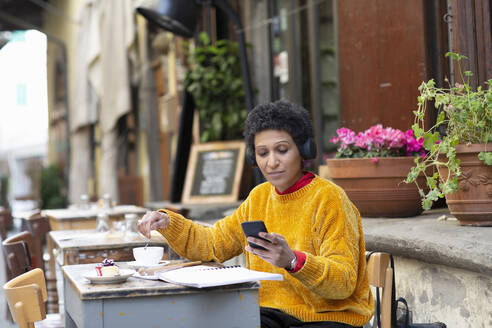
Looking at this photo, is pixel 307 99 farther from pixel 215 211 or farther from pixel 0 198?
pixel 0 198

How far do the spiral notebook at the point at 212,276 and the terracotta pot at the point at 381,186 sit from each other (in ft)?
6.54

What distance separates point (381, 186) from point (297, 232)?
1782mm

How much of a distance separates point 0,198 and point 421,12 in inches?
435

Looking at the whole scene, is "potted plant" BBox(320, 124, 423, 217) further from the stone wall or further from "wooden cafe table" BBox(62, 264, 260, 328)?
"wooden cafe table" BBox(62, 264, 260, 328)

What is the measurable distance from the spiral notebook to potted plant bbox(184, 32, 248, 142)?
203 inches

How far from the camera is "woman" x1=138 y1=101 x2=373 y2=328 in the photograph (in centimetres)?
239

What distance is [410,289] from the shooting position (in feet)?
11.1

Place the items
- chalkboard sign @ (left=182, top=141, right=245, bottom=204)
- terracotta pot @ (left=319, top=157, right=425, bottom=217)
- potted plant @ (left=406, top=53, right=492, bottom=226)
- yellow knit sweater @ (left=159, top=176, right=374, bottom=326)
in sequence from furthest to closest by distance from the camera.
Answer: chalkboard sign @ (left=182, top=141, right=245, bottom=204)
terracotta pot @ (left=319, top=157, right=425, bottom=217)
potted plant @ (left=406, top=53, right=492, bottom=226)
yellow knit sweater @ (left=159, top=176, right=374, bottom=326)

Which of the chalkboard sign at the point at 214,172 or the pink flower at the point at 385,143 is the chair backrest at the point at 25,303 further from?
the chalkboard sign at the point at 214,172

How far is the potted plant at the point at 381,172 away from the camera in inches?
166

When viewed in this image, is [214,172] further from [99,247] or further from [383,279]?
[383,279]

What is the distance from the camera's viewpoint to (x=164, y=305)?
2145mm

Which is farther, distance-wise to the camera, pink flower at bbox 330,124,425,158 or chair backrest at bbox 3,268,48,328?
pink flower at bbox 330,124,425,158

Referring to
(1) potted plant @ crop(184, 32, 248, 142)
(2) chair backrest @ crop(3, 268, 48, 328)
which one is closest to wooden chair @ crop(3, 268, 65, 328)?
(2) chair backrest @ crop(3, 268, 48, 328)
